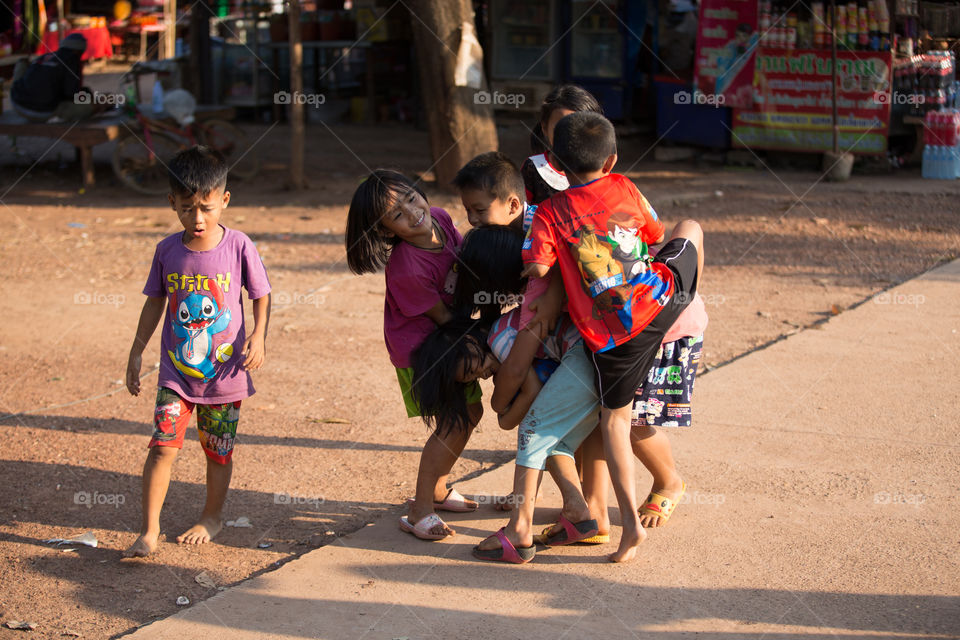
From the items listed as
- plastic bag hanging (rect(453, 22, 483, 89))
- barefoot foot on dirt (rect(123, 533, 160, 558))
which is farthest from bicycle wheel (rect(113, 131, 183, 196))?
barefoot foot on dirt (rect(123, 533, 160, 558))

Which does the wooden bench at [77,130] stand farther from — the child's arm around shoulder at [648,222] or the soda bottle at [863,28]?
the child's arm around shoulder at [648,222]

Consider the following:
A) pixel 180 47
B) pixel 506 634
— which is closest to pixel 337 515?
pixel 506 634

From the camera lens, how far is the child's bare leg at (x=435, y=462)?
11.0ft

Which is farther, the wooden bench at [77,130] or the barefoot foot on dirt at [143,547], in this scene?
the wooden bench at [77,130]

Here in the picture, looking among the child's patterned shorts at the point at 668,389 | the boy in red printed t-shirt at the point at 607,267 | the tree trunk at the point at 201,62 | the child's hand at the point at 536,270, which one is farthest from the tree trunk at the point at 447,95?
the child's hand at the point at 536,270

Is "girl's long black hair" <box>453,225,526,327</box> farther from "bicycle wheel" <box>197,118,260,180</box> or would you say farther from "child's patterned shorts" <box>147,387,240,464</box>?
"bicycle wheel" <box>197,118,260,180</box>

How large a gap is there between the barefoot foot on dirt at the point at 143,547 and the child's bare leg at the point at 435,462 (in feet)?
2.88

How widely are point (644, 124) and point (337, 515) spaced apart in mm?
11406

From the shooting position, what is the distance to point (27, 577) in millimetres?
3219

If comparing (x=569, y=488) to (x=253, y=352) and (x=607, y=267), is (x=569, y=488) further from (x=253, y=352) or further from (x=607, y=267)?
(x=253, y=352)

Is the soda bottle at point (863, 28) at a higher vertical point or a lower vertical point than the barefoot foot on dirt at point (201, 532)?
higher

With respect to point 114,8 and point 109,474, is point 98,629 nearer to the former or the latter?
point 109,474

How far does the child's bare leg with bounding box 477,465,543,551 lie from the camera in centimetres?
312

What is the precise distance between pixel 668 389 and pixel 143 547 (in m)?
1.85
